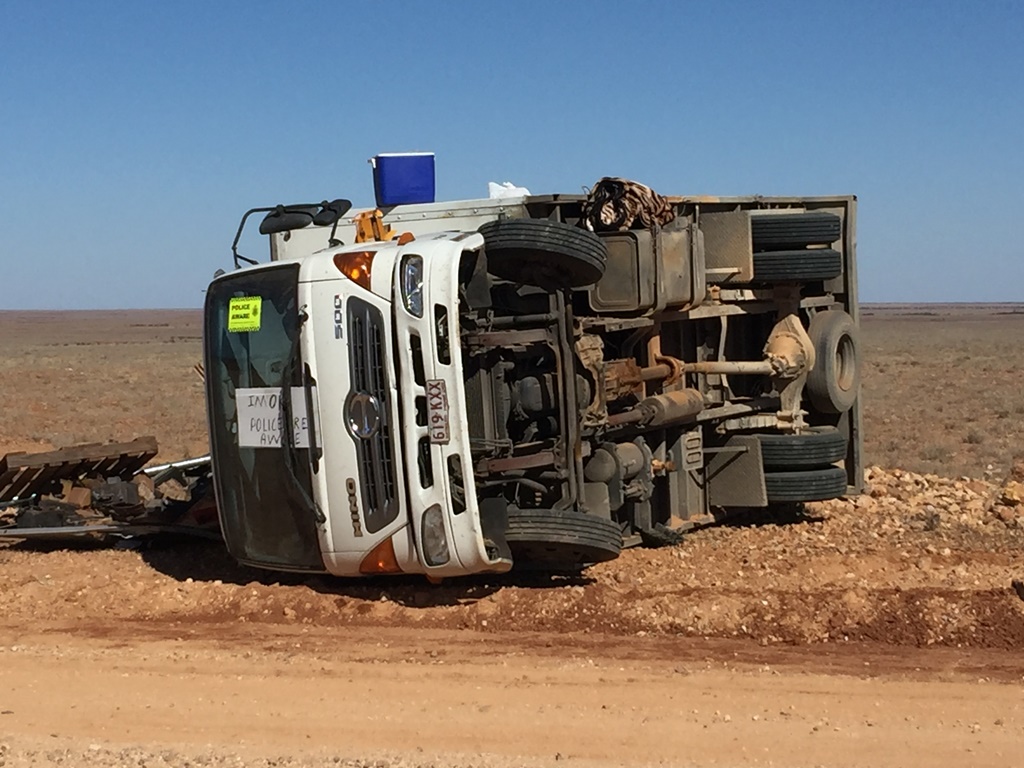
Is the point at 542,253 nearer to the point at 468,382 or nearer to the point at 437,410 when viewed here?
the point at 468,382

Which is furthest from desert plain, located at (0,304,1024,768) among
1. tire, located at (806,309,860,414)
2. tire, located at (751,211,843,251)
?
tire, located at (751,211,843,251)

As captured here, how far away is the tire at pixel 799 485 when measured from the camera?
9.73 metres

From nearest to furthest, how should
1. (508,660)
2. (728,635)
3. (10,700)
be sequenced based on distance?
(10,700) < (508,660) < (728,635)

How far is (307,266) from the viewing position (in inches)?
292

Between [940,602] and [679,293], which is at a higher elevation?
[679,293]

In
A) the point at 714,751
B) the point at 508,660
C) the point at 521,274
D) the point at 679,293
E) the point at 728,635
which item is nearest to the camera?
the point at 714,751

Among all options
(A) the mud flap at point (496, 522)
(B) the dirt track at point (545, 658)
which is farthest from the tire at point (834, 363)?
(A) the mud flap at point (496, 522)

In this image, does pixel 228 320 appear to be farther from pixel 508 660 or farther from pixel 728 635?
pixel 728 635

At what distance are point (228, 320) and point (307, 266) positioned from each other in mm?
728

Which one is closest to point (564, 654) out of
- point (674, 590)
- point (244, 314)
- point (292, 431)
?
point (674, 590)

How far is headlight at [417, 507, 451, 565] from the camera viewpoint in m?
7.13

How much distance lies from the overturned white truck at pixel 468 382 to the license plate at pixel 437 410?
0.01 meters

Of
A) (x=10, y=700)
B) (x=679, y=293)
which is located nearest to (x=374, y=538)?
(x=10, y=700)

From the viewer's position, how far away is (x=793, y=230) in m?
9.77
